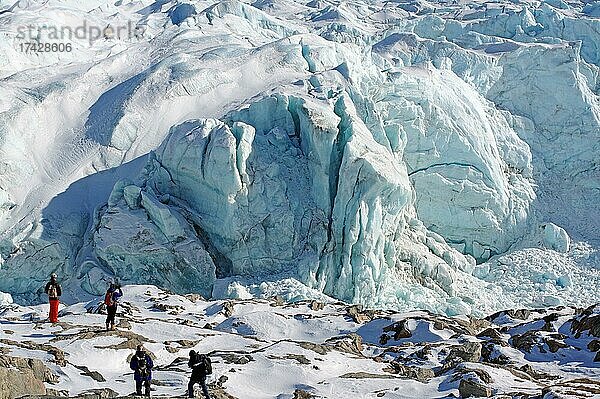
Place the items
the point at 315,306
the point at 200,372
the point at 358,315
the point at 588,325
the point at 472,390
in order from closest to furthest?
1. the point at 200,372
2. the point at 472,390
3. the point at 588,325
4. the point at 358,315
5. the point at 315,306

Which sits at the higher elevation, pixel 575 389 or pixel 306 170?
pixel 575 389

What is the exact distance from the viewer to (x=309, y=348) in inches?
842

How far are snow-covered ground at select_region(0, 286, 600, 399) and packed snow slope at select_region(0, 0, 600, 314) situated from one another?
5693mm

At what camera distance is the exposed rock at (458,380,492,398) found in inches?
667

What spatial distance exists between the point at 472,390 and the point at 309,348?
5.60 meters

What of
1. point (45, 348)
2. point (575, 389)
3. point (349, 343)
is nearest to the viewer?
point (575, 389)

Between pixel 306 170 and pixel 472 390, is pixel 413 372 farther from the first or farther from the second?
pixel 306 170

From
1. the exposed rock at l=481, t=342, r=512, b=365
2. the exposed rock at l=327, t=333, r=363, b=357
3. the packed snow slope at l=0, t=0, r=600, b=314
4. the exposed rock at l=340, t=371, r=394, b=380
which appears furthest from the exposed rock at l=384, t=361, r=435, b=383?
the packed snow slope at l=0, t=0, r=600, b=314

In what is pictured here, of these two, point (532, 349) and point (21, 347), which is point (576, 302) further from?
point (21, 347)

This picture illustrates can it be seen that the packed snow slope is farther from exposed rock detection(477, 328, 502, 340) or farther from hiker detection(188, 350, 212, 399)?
hiker detection(188, 350, 212, 399)

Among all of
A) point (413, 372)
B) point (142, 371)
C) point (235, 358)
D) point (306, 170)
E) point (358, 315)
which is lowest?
point (358, 315)

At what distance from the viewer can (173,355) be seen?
2075cm

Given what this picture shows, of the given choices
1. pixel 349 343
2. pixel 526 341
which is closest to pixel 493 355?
pixel 526 341

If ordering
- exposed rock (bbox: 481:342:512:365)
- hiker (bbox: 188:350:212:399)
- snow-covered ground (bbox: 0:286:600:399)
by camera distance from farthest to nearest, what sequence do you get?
exposed rock (bbox: 481:342:512:365) < snow-covered ground (bbox: 0:286:600:399) < hiker (bbox: 188:350:212:399)
